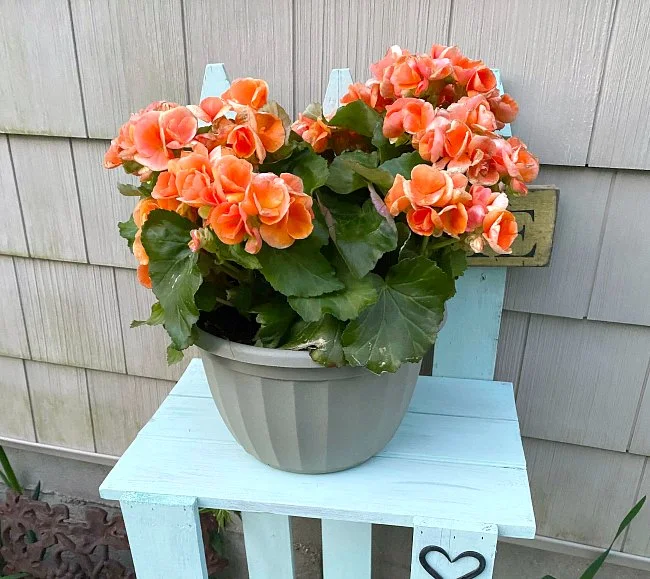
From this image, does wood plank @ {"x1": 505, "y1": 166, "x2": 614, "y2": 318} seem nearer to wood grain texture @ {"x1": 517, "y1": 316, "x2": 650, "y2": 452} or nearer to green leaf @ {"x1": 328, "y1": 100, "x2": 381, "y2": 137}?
wood grain texture @ {"x1": 517, "y1": 316, "x2": 650, "y2": 452}

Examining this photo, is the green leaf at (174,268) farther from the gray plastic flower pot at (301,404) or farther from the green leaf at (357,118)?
the green leaf at (357,118)

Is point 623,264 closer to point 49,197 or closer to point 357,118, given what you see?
point 357,118

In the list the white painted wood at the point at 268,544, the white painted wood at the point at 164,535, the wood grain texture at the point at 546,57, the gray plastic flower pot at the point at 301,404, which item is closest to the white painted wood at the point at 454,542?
the gray plastic flower pot at the point at 301,404

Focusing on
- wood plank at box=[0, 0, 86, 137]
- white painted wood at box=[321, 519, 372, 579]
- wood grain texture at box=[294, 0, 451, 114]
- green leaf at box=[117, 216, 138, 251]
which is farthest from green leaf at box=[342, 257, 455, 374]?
wood plank at box=[0, 0, 86, 137]

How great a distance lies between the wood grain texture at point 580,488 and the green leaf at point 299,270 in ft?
1.94

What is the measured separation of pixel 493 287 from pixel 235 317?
37 centimetres

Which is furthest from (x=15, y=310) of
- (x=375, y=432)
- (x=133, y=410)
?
(x=375, y=432)

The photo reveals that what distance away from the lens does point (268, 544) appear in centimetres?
94

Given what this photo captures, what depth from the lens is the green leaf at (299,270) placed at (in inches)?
20.5

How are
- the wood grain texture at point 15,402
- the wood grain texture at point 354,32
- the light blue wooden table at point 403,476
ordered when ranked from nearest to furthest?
the light blue wooden table at point 403,476 < the wood grain texture at point 354,32 < the wood grain texture at point 15,402

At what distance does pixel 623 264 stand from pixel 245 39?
1.94ft

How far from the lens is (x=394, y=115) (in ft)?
1.79

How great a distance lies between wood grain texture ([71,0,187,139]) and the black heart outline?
2.19 ft

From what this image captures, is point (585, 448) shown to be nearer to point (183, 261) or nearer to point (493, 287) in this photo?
point (493, 287)
